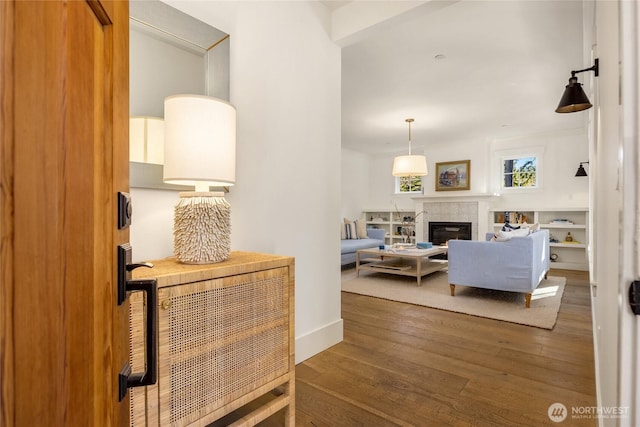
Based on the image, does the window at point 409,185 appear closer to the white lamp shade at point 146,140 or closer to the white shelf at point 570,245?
the white shelf at point 570,245

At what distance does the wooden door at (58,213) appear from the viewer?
333 millimetres

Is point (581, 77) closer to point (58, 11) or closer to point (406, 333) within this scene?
point (406, 333)

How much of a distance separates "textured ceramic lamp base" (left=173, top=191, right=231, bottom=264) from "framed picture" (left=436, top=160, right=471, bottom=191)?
6.64 meters

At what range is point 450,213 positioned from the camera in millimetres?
7016

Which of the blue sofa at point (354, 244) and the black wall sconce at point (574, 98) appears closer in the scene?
the black wall sconce at point (574, 98)

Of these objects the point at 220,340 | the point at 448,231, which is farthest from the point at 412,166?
the point at 220,340

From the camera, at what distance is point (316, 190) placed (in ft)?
7.81

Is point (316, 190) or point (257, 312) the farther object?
point (316, 190)

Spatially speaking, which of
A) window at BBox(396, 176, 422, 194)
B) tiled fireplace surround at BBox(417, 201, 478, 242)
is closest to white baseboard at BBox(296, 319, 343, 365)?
tiled fireplace surround at BBox(417, 201, 478, 242)

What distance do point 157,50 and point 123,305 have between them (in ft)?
4.36

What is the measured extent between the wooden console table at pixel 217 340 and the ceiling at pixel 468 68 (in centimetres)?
204

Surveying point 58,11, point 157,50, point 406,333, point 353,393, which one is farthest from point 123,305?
point 406,333

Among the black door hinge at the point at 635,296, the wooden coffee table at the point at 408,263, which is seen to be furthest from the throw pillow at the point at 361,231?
Answer: the black door hinge at the point at 635,296

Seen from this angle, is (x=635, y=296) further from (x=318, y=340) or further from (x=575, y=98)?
(x=575, y=98)
